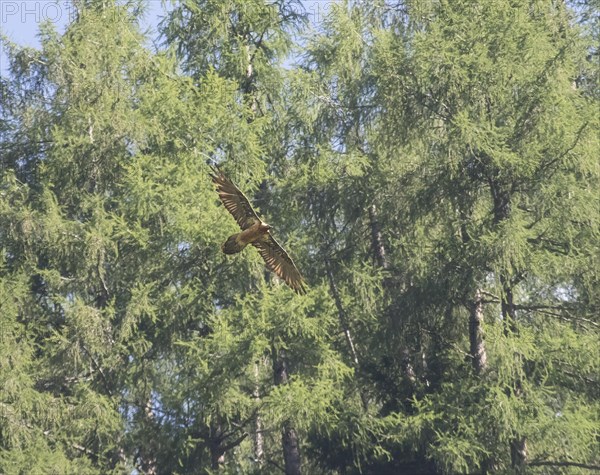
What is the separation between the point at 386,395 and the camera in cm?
1867

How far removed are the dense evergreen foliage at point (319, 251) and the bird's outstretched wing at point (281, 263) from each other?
373 centimetres

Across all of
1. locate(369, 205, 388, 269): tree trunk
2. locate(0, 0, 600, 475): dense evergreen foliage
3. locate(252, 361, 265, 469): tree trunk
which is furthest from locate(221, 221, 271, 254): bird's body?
locate(369, 205, 388, 269): tree trunk

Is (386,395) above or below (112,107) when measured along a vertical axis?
below

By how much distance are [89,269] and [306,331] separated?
3232 millimetres

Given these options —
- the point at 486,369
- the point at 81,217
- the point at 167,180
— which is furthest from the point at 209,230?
the point at 486,369

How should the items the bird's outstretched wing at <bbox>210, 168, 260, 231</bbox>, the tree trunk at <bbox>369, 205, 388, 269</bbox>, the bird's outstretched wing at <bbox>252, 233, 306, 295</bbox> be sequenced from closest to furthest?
the bird's outstretched wing at <bbox>210, 168, 260, 231</bbox>
the bird's outstretched wing at <bbox>252, 233, 306, 295</bbox>
the tree trunk at <bbox>369, 205, 388, 269</bbox>

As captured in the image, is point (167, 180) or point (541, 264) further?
point (167, 180)

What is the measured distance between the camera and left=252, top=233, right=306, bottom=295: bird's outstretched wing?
1427cm

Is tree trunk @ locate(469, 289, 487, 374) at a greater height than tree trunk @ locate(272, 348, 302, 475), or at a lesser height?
greater

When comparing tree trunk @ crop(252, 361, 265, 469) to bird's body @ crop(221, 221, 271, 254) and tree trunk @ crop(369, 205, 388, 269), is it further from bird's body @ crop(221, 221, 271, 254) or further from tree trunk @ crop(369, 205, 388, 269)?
bird's body @ crop(221, 221, 271, 254)

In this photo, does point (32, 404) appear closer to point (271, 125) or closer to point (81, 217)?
point (81, 217)

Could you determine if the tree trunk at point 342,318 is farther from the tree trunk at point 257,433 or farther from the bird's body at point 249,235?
the bird's body at point 249,235

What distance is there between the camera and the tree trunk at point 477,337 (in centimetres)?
1830

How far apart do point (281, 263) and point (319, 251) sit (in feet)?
19.3
